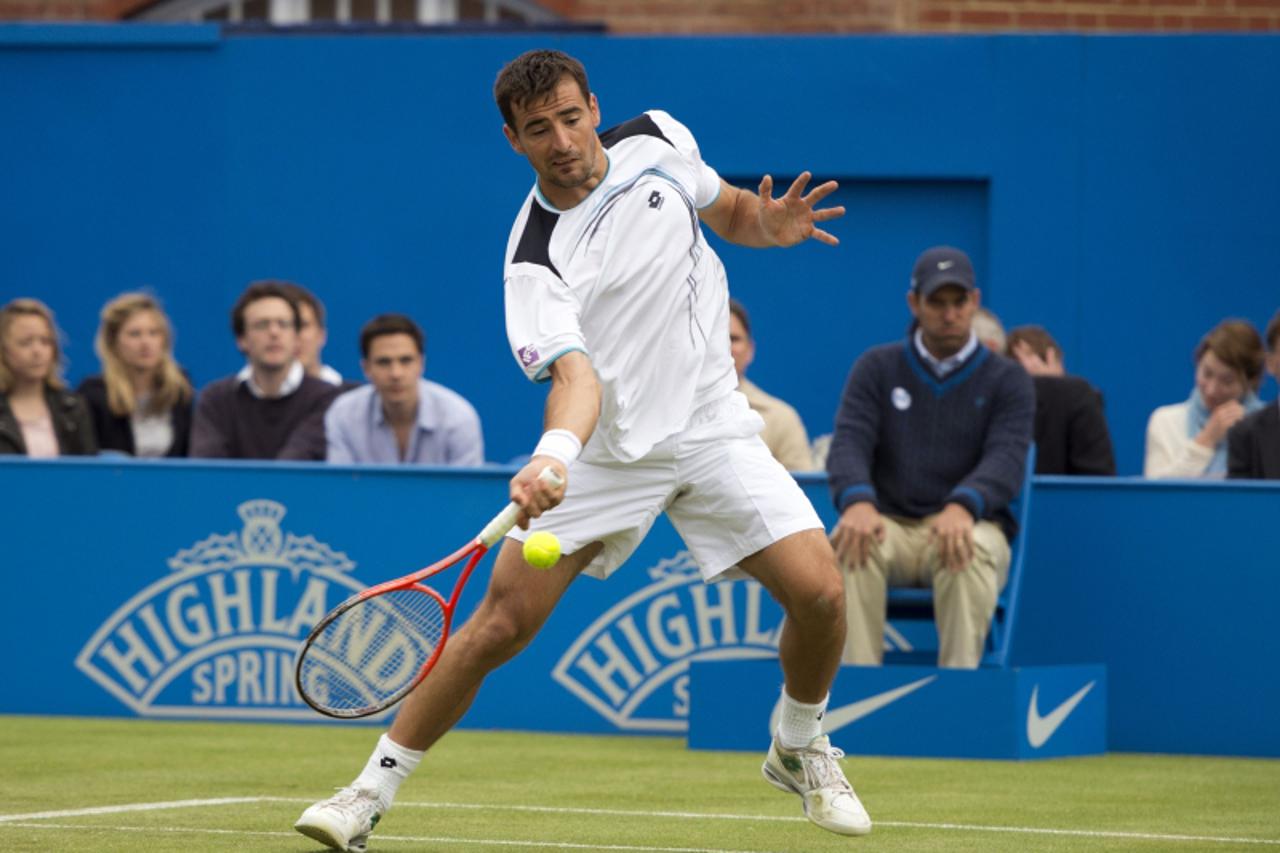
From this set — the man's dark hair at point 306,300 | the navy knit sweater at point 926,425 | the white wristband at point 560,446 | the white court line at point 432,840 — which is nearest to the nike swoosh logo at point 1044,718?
the navy knit sweater at point 926,425

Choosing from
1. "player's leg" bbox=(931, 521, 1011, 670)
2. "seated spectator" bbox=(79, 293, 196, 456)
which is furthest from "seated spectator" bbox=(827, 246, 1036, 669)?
"seated spectator" bbox=(79, 293, 196, 456)

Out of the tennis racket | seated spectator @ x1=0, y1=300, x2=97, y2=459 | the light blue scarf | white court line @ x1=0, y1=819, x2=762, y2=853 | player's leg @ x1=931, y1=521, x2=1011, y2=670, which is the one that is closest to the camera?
the tennis racket

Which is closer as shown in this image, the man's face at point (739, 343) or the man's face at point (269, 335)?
the man's face at point (739, 343)

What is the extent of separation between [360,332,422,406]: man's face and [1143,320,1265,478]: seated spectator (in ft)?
11.2

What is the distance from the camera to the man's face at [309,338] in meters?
11.3

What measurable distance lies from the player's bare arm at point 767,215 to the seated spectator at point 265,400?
14.2 feet

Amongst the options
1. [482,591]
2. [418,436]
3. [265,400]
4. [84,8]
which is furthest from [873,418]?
[84,8]

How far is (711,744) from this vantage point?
888cm

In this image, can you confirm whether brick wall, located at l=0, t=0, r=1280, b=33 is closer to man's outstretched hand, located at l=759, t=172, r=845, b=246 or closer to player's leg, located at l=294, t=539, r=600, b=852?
man's outstretched hand, located at l=759, t=172, r=845, b=246

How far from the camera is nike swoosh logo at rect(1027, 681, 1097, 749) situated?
27.9ft

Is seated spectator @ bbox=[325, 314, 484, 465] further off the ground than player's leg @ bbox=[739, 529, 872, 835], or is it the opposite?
seated spectator @ bbox=[325, 314, 484, 465]

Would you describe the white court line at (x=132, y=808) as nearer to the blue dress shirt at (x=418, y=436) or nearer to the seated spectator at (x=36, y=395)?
the blue dress shirt at (x=418, y=436)

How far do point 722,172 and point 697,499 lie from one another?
7.24 m

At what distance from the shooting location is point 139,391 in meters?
11.1
